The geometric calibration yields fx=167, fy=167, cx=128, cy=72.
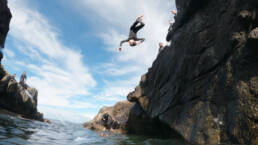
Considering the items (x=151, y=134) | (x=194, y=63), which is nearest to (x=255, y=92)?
(x=194, y=63)

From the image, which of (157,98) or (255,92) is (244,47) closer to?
(255,92)

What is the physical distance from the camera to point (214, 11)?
34.3ft

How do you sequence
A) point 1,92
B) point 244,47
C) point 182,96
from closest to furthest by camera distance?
point 244,47
point 182,96
point 1,92

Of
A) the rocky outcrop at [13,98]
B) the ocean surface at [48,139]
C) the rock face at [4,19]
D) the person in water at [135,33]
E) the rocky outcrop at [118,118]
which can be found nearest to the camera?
the ocean surface at [48,139]

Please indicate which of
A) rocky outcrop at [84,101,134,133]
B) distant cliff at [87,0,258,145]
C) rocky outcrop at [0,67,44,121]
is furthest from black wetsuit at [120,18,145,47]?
rocky outcrop at [0,67,44,121]

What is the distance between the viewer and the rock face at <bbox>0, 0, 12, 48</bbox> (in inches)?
912

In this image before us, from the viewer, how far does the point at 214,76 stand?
8.64 m

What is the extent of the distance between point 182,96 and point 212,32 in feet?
13.9

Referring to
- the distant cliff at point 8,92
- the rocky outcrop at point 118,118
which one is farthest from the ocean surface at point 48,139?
the distant cliff at point 8,92

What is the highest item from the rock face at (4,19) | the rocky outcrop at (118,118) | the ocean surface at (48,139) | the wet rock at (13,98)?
the rock face at (4,19)

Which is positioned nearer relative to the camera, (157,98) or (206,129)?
(206,129)

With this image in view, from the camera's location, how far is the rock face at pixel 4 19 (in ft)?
76.0

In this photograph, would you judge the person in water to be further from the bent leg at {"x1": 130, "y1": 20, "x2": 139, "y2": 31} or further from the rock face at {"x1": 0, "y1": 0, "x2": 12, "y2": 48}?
the rock face at {"x1": 0, "y1": 0, "x2": 12, "y2": 48}

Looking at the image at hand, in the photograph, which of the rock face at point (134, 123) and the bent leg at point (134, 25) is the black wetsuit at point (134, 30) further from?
the rock face at point (134, 123)
